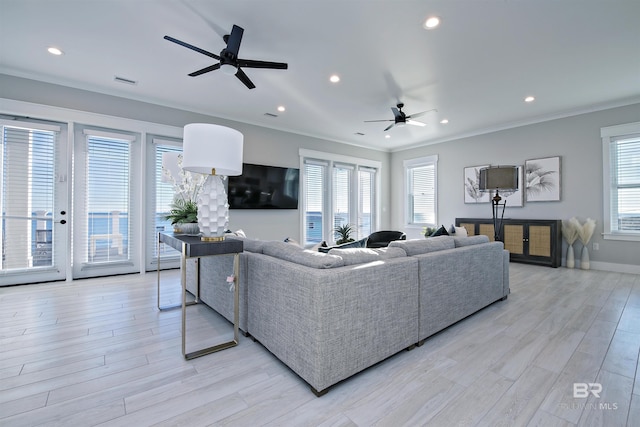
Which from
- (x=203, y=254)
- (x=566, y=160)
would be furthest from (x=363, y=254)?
(x=566, y=160)

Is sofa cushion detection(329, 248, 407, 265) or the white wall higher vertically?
the white wall

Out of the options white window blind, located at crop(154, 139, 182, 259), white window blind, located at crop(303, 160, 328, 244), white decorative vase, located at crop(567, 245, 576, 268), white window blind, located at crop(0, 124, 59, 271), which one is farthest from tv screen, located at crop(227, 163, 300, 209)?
white decorative vase, located at crop(567, 245, 576, 268)

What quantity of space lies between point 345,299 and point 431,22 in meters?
2.57

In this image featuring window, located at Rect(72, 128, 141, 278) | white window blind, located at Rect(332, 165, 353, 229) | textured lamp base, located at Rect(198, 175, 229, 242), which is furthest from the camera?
white window blind, located at Rect(332, 165, 353, 229)

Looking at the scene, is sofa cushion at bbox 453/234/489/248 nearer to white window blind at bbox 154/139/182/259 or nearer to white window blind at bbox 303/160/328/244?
white window blind at bbox 303/160/328/244

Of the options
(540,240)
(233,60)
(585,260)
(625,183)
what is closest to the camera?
(233,60)

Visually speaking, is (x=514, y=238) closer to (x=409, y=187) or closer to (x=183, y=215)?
(x=409, y=187)

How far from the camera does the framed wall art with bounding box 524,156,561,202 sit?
495 cm

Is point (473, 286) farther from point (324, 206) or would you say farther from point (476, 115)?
point (324, 206)

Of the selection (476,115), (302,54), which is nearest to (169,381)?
(302,54)

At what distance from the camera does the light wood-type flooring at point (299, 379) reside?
1.35m

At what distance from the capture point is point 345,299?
61.8 inches

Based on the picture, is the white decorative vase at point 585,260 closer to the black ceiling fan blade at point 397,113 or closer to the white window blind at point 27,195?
the black ceiling fan blade at point 397,113

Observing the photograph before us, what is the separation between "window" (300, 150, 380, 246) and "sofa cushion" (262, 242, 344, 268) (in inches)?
160
